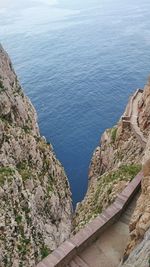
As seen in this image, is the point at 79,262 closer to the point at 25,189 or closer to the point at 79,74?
the point at 25,189

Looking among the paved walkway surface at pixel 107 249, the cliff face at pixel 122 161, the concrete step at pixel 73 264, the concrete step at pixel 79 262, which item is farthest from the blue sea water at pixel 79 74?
the concrete step at pixel 73 264

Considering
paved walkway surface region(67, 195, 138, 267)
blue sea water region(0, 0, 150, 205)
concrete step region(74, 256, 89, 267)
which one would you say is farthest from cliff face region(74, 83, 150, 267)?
blue sea water region(0, 0, 150, 205)

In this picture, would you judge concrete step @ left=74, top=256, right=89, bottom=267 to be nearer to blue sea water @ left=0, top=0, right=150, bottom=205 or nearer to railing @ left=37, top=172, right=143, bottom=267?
railing @ left=37, top=172, right=143, bottom=267

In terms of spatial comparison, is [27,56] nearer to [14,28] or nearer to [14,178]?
[14,28]

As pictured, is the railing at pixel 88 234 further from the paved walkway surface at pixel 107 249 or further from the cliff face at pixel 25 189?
the cliff face at pixel 25 189

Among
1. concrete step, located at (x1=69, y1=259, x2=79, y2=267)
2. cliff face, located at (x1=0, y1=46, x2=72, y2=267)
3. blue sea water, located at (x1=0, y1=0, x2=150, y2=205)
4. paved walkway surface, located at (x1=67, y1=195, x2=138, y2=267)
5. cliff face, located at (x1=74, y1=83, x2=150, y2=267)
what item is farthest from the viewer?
blue sea water, located at (x1=0, y1=0, x2=150, y2=205)

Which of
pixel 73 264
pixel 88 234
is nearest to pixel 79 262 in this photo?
pixel 73 264

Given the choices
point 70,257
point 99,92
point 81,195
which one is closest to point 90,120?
point 99,92
